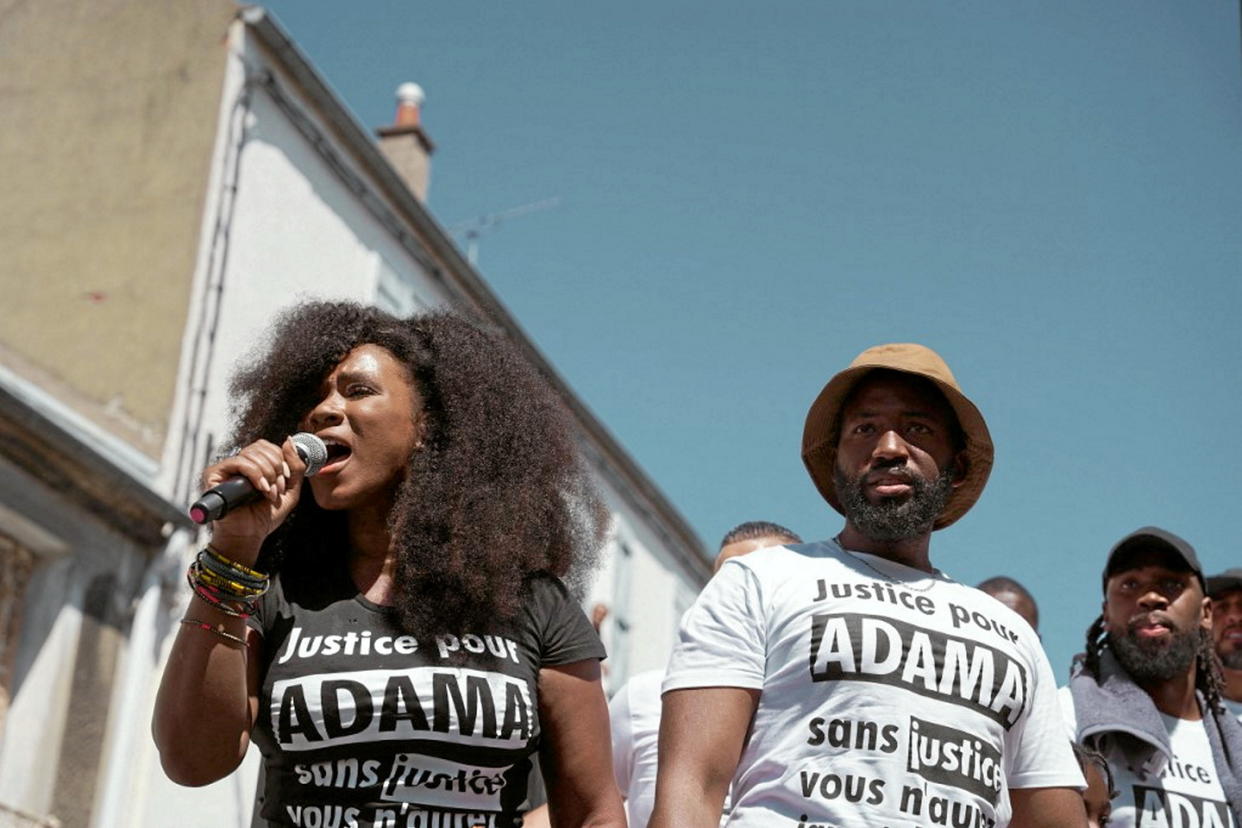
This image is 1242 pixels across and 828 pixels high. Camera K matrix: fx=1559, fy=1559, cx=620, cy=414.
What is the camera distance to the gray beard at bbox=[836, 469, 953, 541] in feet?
12.5

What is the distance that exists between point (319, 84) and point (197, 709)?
13519 millimetres

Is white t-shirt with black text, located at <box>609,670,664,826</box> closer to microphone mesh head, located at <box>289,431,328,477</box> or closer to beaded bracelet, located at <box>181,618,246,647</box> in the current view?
microphone mesh head, located at <box>289,431,328,477</box>

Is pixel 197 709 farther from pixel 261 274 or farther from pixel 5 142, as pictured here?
pixel 5 142

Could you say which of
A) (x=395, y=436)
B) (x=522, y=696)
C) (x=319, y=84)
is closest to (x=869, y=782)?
(x=522, y=696)

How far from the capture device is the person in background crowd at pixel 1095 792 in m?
4.78

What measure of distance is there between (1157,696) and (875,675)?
236 centimetres

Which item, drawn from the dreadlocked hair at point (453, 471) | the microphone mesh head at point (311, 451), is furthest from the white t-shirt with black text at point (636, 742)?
the microphone mesh head at point (311, 451)

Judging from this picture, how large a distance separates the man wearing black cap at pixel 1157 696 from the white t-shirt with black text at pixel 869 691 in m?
1.42

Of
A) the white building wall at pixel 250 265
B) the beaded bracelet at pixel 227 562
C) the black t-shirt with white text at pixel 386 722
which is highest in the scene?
the white building wall at pixel 250 265

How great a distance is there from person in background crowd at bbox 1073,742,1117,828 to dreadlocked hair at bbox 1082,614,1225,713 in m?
0.63

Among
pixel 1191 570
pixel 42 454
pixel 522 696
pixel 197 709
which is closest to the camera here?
pixel 197 709

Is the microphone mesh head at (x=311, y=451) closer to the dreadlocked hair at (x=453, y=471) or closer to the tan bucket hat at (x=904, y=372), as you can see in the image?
the dreadlocked hair at (x=453, y=471)

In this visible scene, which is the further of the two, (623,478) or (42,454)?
(623,478)

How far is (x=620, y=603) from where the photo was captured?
2306cm
